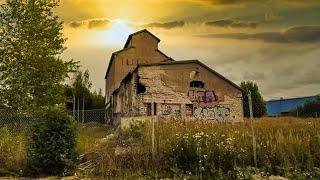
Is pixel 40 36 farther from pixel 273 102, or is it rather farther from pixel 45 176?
pixel 273 102

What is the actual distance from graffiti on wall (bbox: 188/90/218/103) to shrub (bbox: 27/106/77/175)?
26.0 meters

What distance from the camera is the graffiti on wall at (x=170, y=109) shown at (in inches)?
1523

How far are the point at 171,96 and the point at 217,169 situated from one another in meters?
27.1

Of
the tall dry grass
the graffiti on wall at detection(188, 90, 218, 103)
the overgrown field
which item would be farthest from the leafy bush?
the graffiti on wall at detection(188, 90, 218, 103)

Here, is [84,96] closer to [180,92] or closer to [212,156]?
[180,92]

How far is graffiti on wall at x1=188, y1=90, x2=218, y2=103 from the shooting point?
132ft

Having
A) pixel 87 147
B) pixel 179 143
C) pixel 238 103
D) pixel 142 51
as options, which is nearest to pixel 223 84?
pixel 238 103

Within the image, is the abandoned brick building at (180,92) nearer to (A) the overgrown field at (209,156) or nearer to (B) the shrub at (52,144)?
(B) the shrub at (52,144)

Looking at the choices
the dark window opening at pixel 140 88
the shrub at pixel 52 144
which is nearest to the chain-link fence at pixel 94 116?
the dark window opening at pixel 140 88

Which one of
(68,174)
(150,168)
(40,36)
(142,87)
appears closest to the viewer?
(150,168)

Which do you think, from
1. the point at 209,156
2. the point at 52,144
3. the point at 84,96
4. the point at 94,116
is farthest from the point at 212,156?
the point at 84,96

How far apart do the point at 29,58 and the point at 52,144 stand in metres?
13.4

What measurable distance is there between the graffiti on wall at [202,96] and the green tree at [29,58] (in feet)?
49.0

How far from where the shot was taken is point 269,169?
12.2 metres
